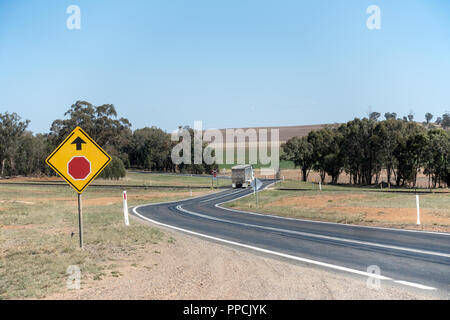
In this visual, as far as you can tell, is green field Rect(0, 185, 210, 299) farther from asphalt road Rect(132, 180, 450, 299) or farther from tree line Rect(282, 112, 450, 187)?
tree line Rect(282, 112, 450, 187)

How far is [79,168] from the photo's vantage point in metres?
10.7

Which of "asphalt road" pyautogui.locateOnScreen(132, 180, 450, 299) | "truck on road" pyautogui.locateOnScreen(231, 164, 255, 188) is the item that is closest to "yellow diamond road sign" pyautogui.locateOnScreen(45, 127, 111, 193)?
"asphalt road" pyautogui.locateOnScreen(132, 180, 450, 299)

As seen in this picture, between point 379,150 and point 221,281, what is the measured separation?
66949 millimetres

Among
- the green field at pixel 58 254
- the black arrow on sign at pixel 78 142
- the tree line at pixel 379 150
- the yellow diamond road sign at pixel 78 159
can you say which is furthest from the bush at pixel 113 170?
the black arrow on sign at pixel 78 142

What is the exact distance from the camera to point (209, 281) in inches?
301

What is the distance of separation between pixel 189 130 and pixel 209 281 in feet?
333

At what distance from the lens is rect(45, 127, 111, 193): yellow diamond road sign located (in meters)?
10.4

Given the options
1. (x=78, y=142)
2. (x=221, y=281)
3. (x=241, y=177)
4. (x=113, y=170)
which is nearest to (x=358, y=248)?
(x=221, y=281)

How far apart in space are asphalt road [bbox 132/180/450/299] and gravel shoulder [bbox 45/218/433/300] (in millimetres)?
590

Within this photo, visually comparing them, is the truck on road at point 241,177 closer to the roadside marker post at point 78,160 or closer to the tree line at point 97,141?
the tree line at point 97,141

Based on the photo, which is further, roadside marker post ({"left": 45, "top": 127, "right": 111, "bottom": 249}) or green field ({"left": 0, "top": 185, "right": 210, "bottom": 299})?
roadside marker post ({"left": 45, "top": 127, "right": 111, "bottom": 249})

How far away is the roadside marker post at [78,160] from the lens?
408 inches
